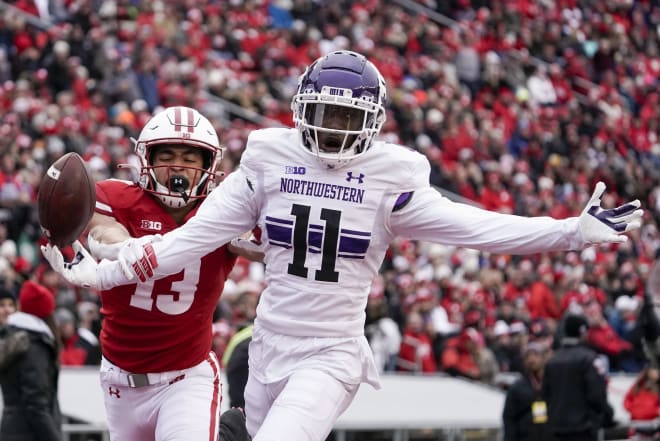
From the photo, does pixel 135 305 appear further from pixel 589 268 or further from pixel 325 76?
pixel 589 268

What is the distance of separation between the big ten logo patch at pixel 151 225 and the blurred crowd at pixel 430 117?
2491 millimetres

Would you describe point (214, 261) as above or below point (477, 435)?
above

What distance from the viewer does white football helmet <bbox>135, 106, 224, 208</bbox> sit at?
5.64 meters

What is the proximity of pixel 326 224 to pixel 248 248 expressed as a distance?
0.54m

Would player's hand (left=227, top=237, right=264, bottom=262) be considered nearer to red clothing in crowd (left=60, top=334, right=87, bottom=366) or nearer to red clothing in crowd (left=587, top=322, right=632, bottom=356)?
red clothing in crowd (left=60, top=334, right=87, bottom=366)

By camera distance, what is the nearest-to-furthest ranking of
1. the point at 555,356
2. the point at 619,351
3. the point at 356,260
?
the point at 356,260 → the point at 555,356 → the point at 619,351

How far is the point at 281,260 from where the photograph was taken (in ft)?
16.4

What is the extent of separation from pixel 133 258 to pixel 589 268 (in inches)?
493

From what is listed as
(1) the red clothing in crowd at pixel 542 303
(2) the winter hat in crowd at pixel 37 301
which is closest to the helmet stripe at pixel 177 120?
(2) the winter hat in crowd at pixel 37 301

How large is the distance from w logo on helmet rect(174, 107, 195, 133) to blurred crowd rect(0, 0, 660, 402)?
247 cm

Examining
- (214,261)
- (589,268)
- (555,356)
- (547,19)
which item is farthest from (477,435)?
(547,19)

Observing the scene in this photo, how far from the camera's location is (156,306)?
557 centimetres

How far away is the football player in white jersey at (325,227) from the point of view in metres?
4.90

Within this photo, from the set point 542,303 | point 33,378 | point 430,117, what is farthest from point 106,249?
point 430,117
